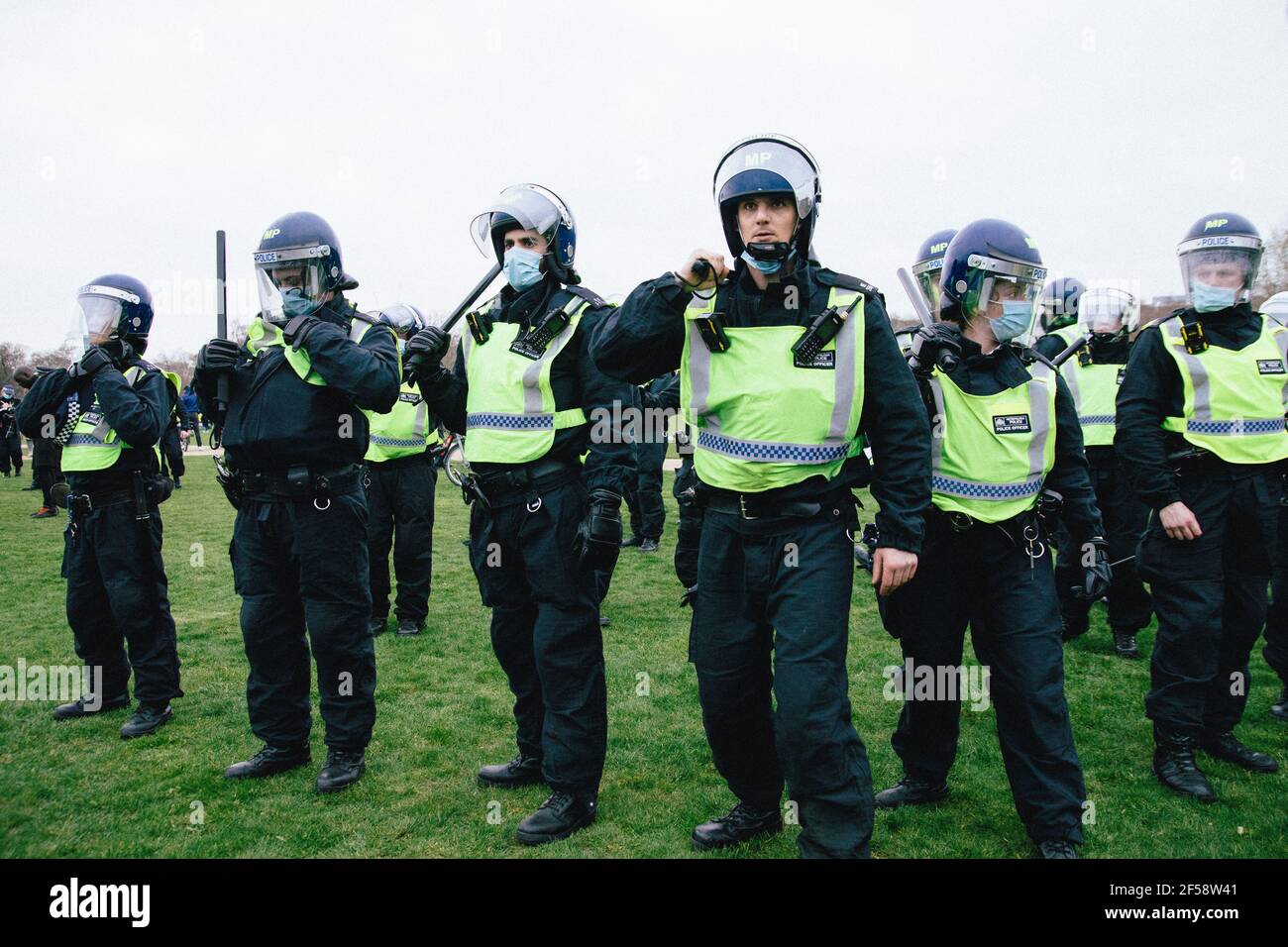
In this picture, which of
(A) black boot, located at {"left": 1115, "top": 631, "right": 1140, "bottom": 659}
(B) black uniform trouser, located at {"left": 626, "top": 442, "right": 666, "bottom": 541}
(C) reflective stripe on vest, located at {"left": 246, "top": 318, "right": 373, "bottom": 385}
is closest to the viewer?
(C) reflective stripe on vest, located at {"left": 246, "top": 318, "right": 373, "bottom": 385}

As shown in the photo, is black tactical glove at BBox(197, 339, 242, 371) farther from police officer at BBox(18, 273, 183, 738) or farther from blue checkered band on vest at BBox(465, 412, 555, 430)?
blue checkered band on vest at BBox(465, 412, 555, 430)

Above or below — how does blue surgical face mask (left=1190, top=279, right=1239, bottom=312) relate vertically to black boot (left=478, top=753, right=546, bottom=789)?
above

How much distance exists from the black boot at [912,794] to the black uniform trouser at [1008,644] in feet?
1.17

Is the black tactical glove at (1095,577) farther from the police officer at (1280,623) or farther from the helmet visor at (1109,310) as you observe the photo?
the helmet visor at (1109,310)

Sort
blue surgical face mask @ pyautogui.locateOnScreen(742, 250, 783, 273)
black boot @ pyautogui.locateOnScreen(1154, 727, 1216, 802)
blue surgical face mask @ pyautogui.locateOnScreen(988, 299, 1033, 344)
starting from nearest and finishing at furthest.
Result: blue surgical face mask @ pyautogui.locateOnScreen(742, 250, 783, 273) → blue surgical face mask @ pyautogui.locateOnScreen(988, 299, 1033, 344) → black boot @ pyautogui.locateOnScreen(1154, 727, 1216, 802)

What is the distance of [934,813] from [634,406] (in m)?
2.27

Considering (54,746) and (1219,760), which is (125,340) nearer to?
(54,746)

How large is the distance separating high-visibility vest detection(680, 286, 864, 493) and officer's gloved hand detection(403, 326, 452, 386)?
4.57 feet

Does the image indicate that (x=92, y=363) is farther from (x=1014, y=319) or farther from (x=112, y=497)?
(x=1014, y=319)

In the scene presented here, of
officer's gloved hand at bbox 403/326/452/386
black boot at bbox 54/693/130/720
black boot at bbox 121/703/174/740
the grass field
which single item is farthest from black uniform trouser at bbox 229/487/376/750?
black boot at bbox 54/693/130/720

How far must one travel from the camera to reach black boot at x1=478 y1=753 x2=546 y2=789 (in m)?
4.25

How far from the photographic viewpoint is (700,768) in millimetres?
4438

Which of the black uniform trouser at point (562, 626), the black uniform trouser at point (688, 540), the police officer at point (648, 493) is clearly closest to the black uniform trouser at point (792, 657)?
the black uniform trouser at point (562, 626)
